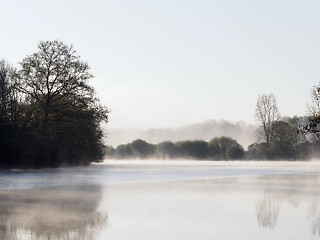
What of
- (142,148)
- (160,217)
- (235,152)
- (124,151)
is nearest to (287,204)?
(160,217)

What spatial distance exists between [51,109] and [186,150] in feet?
145

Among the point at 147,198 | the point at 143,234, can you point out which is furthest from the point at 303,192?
the point at 143,234

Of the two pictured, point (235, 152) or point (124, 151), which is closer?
Result: point (235, 152)

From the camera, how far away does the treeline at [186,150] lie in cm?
8275

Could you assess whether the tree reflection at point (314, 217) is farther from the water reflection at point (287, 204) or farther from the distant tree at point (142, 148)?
the distant tree at point (142, 148)

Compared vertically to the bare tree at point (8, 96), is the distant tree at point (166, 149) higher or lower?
lower

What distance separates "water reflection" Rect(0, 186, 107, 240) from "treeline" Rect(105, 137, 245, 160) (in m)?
68.2

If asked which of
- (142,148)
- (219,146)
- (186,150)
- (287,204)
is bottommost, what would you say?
(287,204)

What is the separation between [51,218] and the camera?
438 inches

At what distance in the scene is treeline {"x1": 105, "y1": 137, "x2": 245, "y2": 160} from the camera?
82750 millimetres

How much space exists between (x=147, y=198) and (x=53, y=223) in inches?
241

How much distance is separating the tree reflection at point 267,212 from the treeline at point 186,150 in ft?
220

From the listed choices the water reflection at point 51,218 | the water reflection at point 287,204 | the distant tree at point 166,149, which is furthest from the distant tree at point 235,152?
the water reflection at point 51,218

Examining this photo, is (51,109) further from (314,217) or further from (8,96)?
(314,217)
